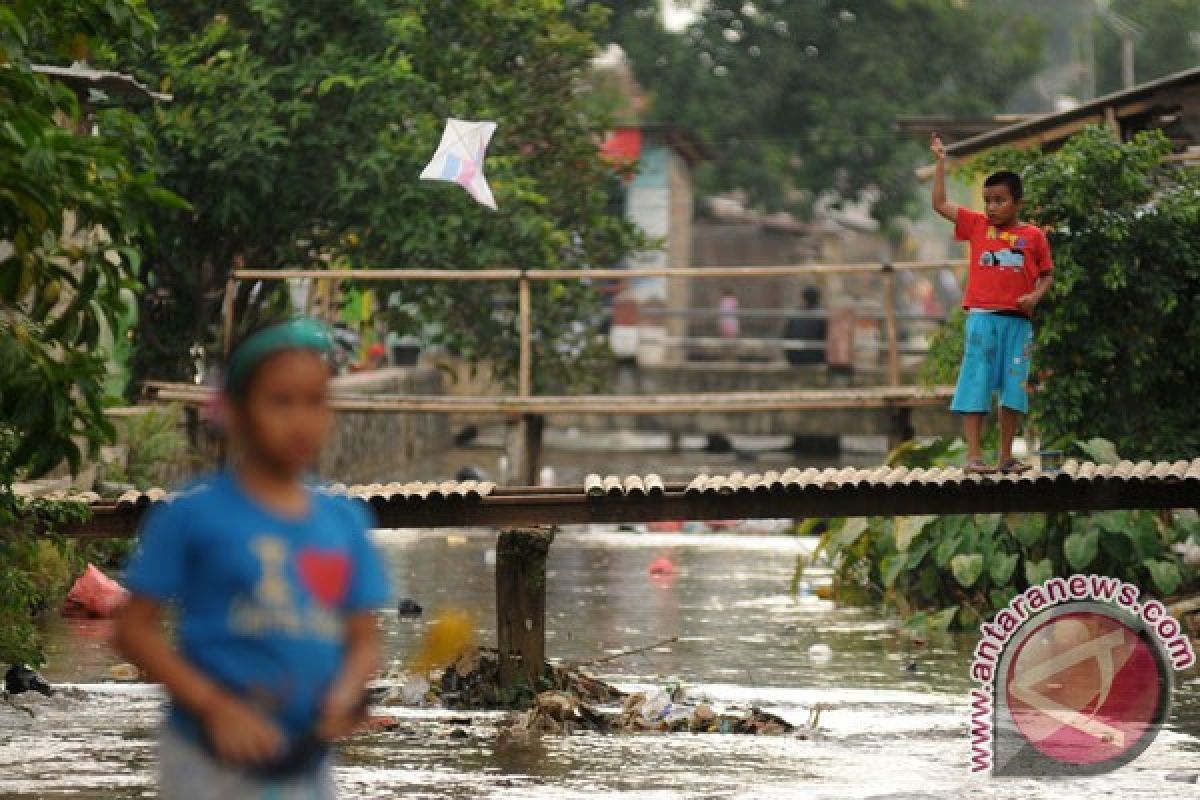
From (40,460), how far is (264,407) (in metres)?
2.52

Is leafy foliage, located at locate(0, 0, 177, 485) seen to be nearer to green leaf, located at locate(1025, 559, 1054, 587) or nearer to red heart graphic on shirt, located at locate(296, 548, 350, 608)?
red heart graphic on shirt, located at locate(296, 548, 350, 608)

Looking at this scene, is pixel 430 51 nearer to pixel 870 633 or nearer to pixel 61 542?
pixel 870 633

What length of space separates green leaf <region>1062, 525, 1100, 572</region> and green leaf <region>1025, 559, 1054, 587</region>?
0.35ft

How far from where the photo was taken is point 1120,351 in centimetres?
1311

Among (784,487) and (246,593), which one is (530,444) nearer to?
(784,487)

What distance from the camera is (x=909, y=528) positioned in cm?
1285

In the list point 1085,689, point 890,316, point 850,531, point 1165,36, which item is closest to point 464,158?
point 890,316

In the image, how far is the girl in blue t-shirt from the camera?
153 inches

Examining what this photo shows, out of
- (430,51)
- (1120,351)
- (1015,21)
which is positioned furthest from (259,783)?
(1015,21)

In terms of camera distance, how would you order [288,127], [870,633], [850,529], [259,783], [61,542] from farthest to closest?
[288,127] → [850,529] → [870,633] → [61,542] → [259,783]

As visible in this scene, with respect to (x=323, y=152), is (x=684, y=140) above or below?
above

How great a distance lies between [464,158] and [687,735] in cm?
1027

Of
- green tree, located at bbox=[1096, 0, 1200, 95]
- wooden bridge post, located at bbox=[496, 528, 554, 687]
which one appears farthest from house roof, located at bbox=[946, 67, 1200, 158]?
green tree, located at bbox=[1096, 0, 1200, 95]

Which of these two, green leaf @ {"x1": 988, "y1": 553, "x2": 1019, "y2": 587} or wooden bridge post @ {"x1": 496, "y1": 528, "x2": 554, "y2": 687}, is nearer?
wooden bridge post @ {"x1": 496, "y1": 528, "x2": 554, "y2": 687}
